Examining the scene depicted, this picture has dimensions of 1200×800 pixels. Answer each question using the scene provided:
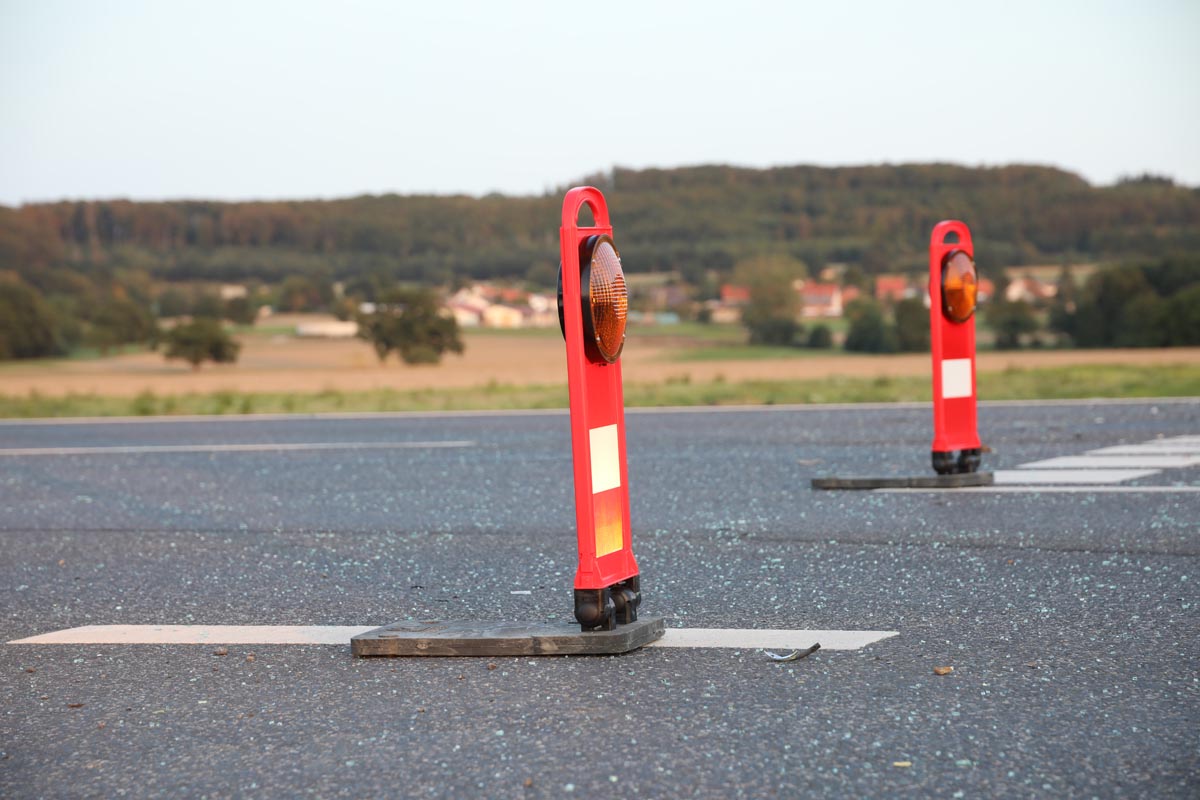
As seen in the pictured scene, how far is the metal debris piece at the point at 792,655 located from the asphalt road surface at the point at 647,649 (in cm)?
3

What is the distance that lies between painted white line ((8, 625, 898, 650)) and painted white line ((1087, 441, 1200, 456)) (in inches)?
229

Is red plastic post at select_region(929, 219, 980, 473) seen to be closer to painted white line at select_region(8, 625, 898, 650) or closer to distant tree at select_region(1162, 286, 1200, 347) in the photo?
painted white line at select_region(8, 625, 898, 650)

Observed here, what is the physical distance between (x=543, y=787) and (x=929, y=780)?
0.85m

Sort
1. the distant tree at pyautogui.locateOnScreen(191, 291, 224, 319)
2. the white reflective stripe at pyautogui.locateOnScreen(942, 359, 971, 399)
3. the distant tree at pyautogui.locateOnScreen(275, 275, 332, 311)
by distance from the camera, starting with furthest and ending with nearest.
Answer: the distant tree at pyautogui.locateOnScreen(275, 275, 332, 311) → the distant tree at pyautogui.locateOnScreen(191, 291, 224, 319) → the white reflective stripe at pyautogui.locateOnScreen(942, 359, 971, 399)

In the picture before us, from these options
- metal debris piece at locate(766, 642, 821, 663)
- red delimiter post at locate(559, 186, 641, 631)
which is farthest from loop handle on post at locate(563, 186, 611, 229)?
metal debris piece at locate(766, 642, 821, 663)

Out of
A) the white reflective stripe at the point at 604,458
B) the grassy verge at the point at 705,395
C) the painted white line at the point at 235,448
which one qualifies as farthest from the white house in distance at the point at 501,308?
the white reflective stripe at the point at 604,458

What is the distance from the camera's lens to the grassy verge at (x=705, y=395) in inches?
679

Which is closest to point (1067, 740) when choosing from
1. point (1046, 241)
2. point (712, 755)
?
point (712, 755)

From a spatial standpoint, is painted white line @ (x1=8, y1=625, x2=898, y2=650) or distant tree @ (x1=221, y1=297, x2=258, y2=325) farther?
distant tree @ (x1=221, y1=297, x2=258, y2=325)

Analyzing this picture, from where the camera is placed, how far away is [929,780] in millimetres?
2904

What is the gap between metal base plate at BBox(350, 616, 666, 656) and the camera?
4148 millimetres

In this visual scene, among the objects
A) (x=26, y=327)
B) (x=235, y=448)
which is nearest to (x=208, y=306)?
(x=26, y=327)

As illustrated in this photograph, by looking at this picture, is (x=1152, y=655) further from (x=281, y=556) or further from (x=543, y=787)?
(x=281, y=556)

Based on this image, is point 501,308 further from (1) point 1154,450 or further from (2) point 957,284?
(2) point 957,284
